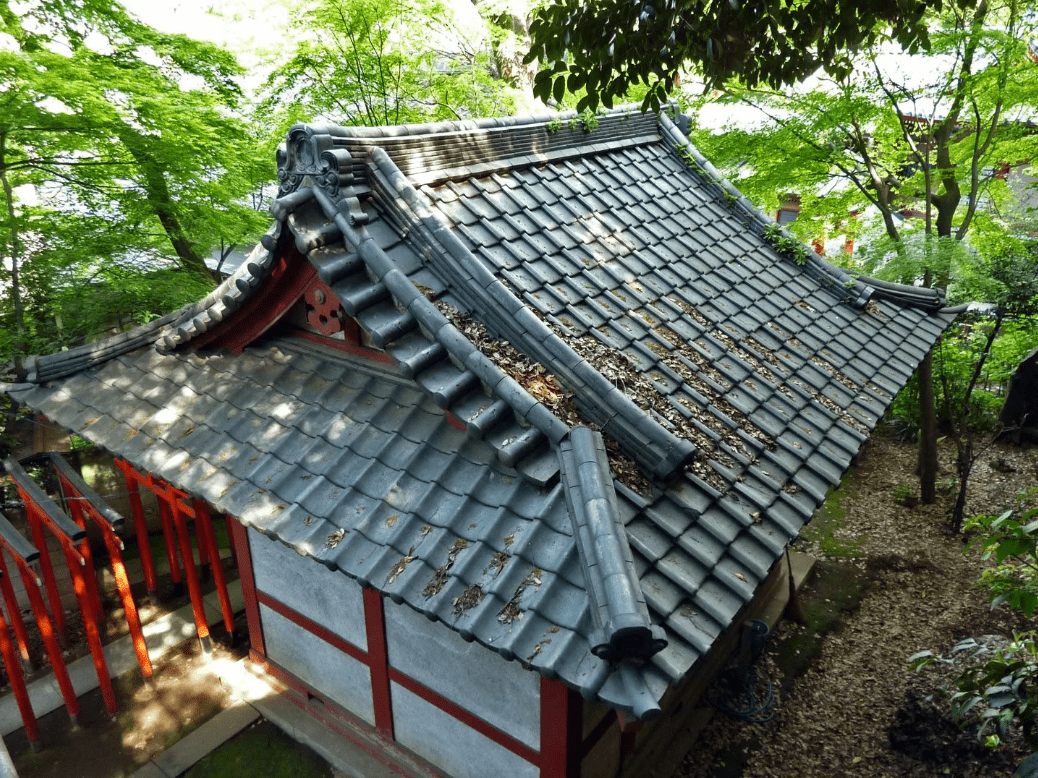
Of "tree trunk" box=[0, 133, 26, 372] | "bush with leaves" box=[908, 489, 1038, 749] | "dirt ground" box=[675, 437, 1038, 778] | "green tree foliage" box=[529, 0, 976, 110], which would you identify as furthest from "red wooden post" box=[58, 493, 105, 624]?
"bush with leaves" box=[908, 489, 1038, 749]

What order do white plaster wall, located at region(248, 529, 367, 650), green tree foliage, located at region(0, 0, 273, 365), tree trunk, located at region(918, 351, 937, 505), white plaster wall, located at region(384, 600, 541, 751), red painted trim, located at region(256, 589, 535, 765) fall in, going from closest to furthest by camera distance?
white plaster wall, located at region(384, 600, 541, 751) → red painted trim, located at region(256, 589, 535, 765) → white plaster wall, located at region(248, 529, 367, 650) → green tree foliage, located at region(0, 0, 273, 365) → tree trunk, located at region(918, 351, 937, 505)

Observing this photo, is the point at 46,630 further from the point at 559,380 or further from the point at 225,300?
the point at 559,380

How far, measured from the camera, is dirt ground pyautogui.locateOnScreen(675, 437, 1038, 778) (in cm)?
732

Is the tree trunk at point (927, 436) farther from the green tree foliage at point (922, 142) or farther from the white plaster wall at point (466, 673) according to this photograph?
the white plaster wall at point (466, 673)

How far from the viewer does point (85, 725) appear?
800cm

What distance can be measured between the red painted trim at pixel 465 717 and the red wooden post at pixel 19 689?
452 centimetres

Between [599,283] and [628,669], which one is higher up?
[599,283]

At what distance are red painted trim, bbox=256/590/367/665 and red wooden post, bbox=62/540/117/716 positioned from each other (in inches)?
77.2

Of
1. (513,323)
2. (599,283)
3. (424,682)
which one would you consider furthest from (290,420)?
(599,283)

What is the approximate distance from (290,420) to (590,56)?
4.29 metres

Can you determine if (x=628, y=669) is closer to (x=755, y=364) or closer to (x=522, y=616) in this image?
(x=522, y=616)

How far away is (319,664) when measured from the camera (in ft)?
25.2

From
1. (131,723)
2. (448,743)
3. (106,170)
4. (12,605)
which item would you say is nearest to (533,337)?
(448,743)

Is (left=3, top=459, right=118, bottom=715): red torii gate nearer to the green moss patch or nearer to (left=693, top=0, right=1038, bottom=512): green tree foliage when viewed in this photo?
the green moss patch
